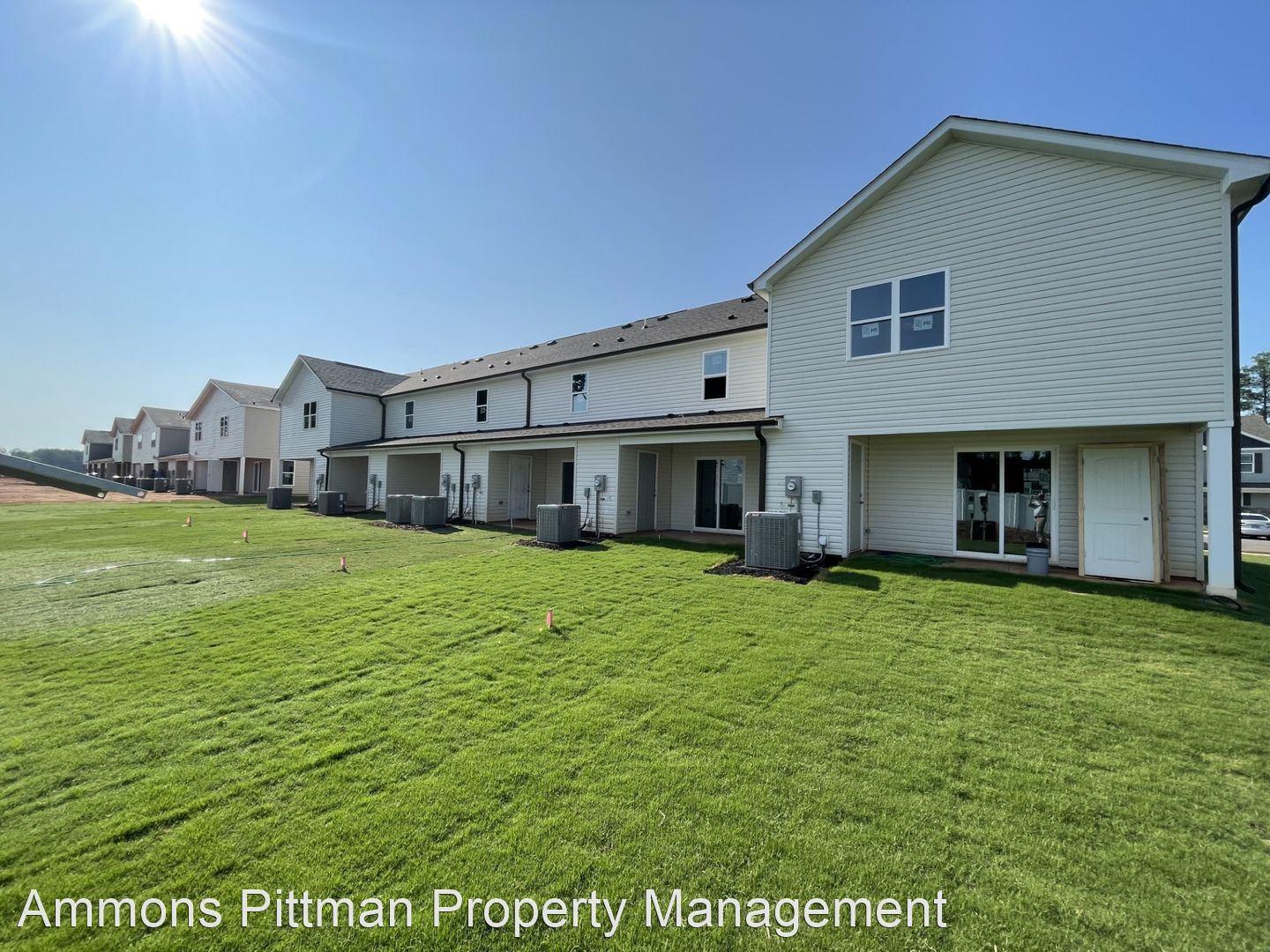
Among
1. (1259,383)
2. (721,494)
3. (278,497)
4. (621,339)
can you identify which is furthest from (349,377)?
(1259,383)

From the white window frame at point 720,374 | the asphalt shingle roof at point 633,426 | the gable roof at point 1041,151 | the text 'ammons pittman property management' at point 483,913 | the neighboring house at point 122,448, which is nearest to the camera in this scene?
the text 'ammons pittman property management' at point 483,913

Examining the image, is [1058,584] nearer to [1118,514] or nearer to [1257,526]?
[1118,514]

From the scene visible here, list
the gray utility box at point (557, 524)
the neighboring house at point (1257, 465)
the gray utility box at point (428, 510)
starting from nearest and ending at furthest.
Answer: the gray utility box at point (557, 524), the gray utility box at point (428, 510), the neighboring house at point (1257, 465)

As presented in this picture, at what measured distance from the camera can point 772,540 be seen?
9242 millimetres

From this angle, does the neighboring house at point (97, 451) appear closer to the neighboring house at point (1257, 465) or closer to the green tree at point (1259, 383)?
the neighboring house at point (1257, 465)

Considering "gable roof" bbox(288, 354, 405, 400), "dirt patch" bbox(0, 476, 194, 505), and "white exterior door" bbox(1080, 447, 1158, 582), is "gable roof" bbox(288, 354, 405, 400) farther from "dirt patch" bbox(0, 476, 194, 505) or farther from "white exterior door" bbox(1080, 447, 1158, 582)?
"white exterior door" bbox(1080, 447, 1158, 582)

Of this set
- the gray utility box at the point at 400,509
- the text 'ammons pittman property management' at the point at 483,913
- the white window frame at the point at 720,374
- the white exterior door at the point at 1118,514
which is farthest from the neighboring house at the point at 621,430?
the text 'ammons pittman property management' at the point at 483,913

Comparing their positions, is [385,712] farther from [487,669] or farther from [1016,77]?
[1016,77]

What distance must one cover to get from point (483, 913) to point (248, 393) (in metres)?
42.8

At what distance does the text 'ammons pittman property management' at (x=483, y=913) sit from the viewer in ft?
7.20

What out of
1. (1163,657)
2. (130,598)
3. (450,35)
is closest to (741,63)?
(450,35)

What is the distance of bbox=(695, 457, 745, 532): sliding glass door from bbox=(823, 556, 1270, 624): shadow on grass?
4309 millimetres

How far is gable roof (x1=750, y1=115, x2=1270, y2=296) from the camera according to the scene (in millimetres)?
7195

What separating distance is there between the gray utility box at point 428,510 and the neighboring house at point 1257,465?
46435 mm
